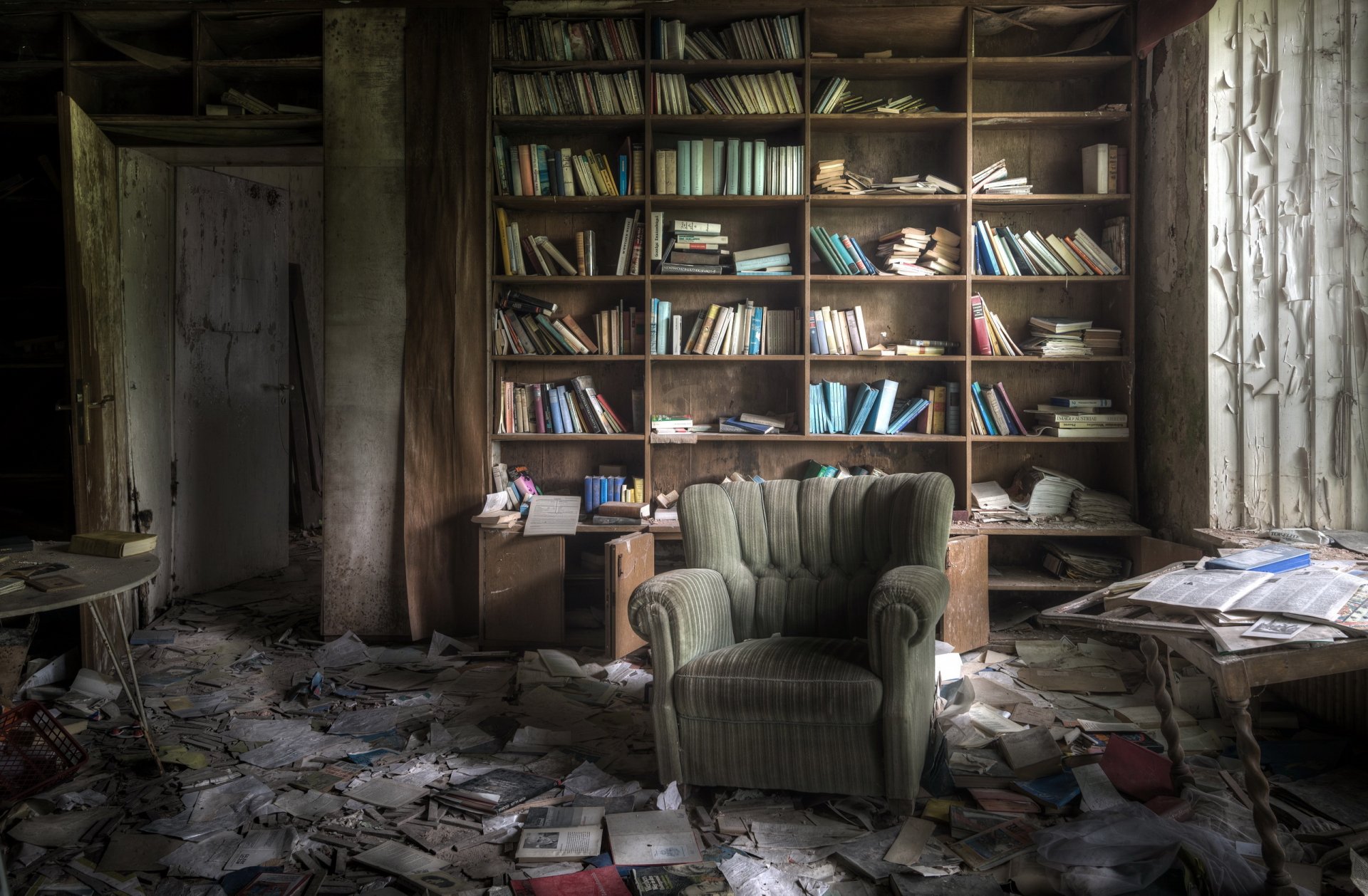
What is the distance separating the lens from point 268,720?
3197mm

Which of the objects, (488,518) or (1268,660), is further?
(488,518)

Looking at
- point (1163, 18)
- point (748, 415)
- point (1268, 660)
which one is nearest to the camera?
point (1268, 660)

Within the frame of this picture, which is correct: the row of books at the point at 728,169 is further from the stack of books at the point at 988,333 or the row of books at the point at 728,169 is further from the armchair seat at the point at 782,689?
the armchair seat at the point at 782,689

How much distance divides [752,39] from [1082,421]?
2353 mm

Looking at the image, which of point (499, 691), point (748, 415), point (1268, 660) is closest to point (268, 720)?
point (499, 691)

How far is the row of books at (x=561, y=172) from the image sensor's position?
166 inches

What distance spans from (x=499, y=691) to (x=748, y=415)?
1771 mm

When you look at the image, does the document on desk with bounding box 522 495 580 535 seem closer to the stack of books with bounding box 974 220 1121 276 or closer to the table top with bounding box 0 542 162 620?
the table top with bounding box 0 542 162 620

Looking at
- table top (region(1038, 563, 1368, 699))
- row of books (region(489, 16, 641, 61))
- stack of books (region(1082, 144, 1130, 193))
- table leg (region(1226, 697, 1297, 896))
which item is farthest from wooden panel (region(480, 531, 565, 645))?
stack of books (region(1082, 144, 1130, 193))

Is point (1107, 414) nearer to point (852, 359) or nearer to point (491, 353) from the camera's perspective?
point (852, 359)

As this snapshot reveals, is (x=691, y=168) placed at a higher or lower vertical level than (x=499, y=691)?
higher

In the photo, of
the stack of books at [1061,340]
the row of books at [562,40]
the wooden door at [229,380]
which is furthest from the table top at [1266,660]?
the wooden door at [229,380]

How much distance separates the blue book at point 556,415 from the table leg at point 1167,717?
107 inches

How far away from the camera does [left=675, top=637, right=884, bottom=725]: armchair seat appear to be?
2355 mm
